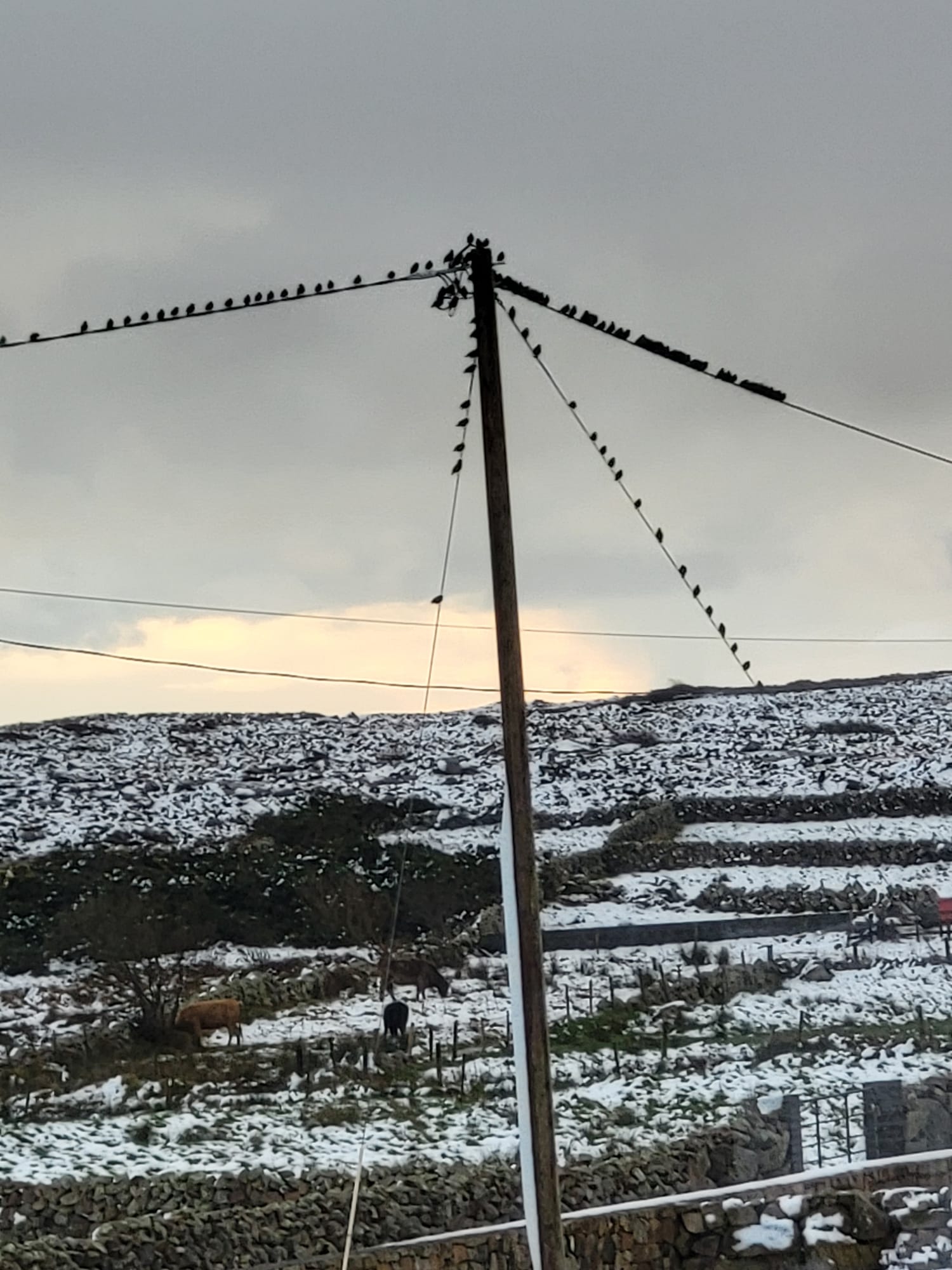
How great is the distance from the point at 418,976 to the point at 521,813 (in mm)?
16467

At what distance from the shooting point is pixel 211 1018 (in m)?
20.9

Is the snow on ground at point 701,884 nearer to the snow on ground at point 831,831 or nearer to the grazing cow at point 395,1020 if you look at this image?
the snow on ground at point 831,831

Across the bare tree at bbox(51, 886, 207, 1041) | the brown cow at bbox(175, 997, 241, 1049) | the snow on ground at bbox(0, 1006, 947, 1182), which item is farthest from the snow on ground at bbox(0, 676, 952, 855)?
the snow on ground at bbox(0, 1006, 947, 1182)

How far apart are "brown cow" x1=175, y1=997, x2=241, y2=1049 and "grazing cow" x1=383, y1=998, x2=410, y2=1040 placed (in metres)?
2.22

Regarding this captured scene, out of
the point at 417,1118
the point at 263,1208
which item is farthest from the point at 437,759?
the point at 263,1208

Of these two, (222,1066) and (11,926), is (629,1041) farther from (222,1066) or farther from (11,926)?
(11,926)

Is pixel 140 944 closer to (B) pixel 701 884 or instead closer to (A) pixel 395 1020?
(A) pixel 395 1020

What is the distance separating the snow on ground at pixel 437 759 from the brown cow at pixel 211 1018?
949cm

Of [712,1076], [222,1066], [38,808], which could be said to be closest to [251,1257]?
[222,1066]

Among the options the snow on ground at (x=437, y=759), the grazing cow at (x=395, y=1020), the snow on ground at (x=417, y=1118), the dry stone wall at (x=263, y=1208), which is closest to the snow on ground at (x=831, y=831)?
the snow on ground at (x=437, y=759)

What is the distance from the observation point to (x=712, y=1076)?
19422 millimetres

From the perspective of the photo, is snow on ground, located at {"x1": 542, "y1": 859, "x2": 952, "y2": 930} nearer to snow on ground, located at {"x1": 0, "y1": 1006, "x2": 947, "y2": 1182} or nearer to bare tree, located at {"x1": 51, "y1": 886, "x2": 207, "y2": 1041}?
snow on ground, located at {"x1": 0, "y1": 1006, "x2": 947, "y2": 1182}

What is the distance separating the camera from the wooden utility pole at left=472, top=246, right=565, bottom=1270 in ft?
24.9

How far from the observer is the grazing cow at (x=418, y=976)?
2297 centimetres
